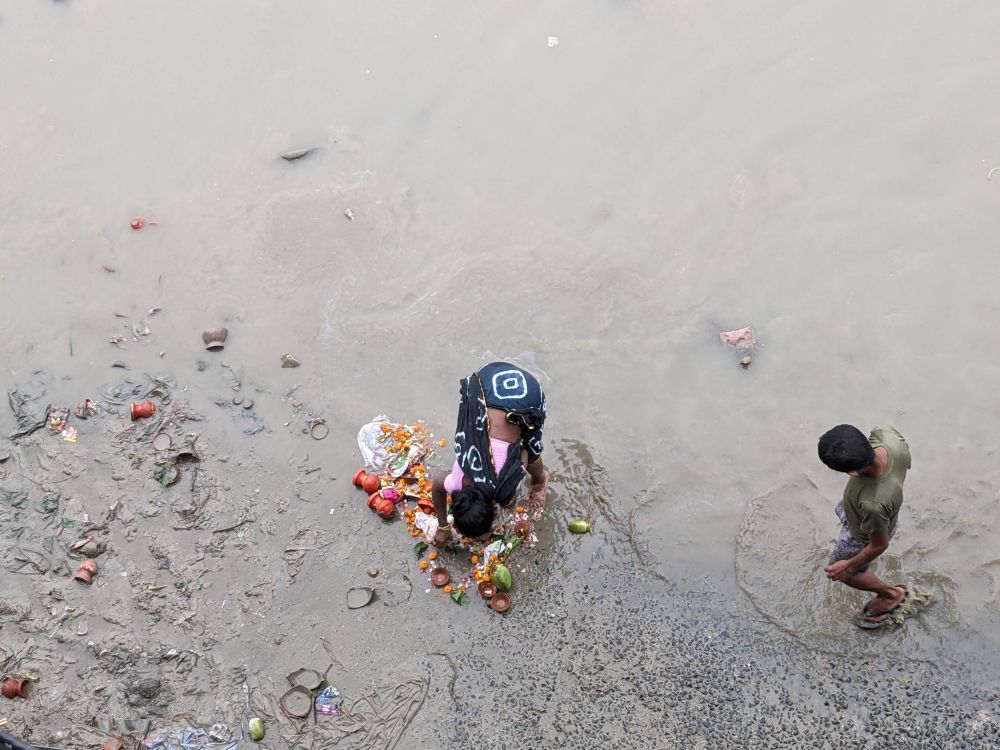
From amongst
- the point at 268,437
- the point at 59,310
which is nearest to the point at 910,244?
the point at 268,437

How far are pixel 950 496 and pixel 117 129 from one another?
6261 mm

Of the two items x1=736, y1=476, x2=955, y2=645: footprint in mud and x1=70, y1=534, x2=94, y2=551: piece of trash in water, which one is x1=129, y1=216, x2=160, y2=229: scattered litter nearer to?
x1=70, y1=534, x2=94, y2=551: piece of trash in water

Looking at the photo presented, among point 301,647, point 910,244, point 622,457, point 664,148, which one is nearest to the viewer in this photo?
point 301,647

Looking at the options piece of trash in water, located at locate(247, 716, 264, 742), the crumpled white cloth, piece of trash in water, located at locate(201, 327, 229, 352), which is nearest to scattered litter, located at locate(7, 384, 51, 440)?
piece of trash in water, located at locate(201, 327, 229, 352)

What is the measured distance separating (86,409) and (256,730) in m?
2.31

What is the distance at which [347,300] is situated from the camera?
5684 mm

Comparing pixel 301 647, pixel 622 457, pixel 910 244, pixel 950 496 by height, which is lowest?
pixel 301 647

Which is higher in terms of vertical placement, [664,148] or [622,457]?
[664,148]

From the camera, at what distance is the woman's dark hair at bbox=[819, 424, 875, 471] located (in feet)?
11.3

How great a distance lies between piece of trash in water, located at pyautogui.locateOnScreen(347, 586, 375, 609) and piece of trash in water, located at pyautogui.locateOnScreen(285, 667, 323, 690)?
0.38 m

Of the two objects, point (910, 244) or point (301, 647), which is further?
point (910, 244)

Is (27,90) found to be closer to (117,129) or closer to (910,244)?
(117,129)

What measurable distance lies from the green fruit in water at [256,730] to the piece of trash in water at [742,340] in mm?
3428

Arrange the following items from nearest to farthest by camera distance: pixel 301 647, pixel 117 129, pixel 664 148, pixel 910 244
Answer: pixel 301 647, pixel 910 244, pixel 664 148, pixel 117 129
